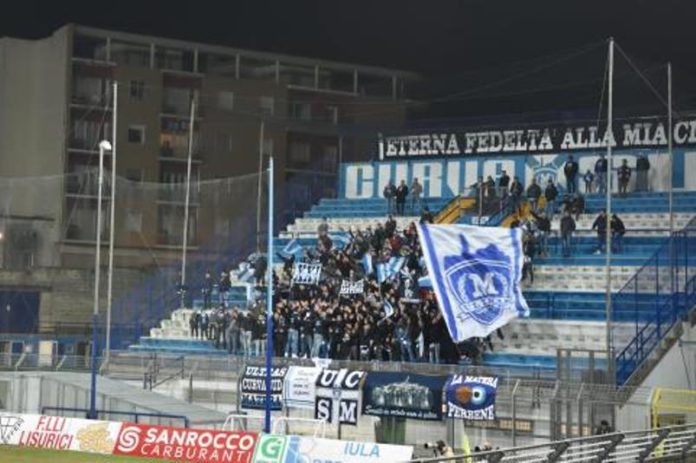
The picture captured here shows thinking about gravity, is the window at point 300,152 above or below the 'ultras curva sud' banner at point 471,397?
above

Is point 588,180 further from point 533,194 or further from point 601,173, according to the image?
point 533,194

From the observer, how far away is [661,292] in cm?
3553

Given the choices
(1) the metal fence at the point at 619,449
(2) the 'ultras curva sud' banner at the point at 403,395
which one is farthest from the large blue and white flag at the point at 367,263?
(1) the metal fence at the point at 619,449

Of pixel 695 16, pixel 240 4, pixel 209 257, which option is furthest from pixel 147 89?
pixel 695 16

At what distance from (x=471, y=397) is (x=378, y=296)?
860cm

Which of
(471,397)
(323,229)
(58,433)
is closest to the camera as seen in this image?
(471,397)

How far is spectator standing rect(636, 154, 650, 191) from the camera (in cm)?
4378

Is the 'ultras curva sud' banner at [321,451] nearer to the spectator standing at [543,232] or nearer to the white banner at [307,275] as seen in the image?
the white banner at [307,275]

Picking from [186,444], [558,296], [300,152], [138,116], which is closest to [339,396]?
[186,444]

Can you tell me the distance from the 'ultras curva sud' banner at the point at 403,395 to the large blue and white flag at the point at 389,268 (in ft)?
23.6

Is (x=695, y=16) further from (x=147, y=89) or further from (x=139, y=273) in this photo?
(x=147, y=89)

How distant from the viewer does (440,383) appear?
30.9 metres

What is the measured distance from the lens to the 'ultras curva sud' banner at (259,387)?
110 feet

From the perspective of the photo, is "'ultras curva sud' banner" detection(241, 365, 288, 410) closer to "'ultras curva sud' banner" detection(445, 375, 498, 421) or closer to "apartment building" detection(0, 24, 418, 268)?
"'ultras curva sud' banner" detection(445, 375, 498, 421)
